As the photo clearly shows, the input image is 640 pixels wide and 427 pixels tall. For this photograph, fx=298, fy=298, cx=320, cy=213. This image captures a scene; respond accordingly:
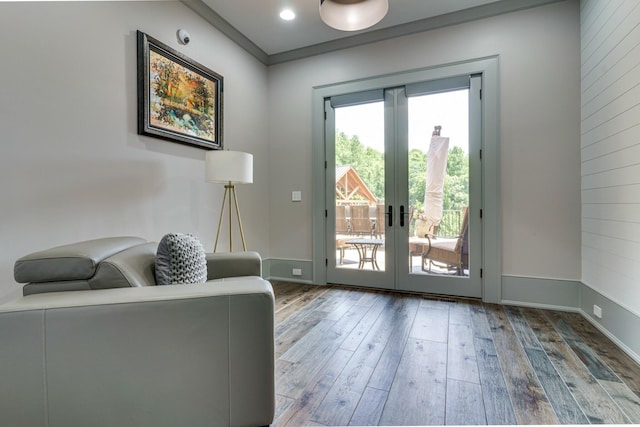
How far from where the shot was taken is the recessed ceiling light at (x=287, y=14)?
3.09 meters

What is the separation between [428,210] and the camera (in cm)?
338

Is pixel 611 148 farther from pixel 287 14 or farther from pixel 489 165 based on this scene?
pixel 287 14

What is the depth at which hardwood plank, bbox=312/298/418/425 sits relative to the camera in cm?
143

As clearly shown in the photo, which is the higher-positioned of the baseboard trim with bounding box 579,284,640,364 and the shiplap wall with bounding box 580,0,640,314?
the shiplap wall with bounding box 580,0,640,314

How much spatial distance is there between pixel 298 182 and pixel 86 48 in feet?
7.94

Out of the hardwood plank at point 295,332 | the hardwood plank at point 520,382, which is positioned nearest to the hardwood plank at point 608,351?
the hardwood plank at point 520,382

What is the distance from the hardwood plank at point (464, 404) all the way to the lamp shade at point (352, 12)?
7.27 ft

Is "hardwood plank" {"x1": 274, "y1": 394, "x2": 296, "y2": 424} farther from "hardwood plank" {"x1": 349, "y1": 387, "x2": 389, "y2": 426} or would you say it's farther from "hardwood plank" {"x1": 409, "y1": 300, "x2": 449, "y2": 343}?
"hardwood plank" {"x1": 409, "y1": 300, "x2": 449, "y2": 343}

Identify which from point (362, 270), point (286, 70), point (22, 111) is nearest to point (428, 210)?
point (362, 270)

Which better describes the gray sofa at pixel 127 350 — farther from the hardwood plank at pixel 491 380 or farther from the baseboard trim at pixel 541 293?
the baseboard trim at pixel 541 293

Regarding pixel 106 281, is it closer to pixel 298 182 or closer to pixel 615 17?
pixel 298 182

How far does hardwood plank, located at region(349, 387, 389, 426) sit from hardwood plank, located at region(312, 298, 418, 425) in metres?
0.03

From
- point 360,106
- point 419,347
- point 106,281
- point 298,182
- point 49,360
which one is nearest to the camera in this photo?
point 49,360

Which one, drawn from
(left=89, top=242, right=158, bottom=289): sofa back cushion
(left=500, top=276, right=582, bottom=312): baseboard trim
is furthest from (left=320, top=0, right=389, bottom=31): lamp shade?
(left=500, top=276, right=582, bottom=312): baseboard trim
